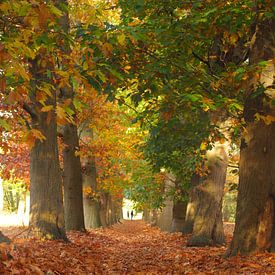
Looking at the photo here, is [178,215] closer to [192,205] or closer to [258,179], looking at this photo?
[192,205]

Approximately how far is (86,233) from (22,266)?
10.1 metres

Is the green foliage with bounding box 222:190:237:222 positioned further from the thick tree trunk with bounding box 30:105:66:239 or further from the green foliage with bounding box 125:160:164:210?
the thick tree trunk with bounding box 30:105:66:239

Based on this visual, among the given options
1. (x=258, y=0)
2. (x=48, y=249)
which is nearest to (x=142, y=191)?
(x=48, y=249)

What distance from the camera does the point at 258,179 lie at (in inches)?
370

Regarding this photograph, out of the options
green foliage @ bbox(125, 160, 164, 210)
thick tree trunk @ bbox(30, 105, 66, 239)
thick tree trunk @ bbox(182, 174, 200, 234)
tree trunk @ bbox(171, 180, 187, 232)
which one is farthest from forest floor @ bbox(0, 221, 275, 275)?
green foliage @ bbox(125, 160, 164, 210)

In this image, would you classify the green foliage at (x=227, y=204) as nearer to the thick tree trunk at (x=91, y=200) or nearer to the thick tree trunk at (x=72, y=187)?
the thick tree trunk at (x=91, y=200)

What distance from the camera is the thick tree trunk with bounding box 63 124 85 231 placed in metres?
16.8

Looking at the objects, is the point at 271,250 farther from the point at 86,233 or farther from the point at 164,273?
the point at 86,233

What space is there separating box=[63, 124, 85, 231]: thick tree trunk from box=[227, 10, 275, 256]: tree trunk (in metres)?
8.29

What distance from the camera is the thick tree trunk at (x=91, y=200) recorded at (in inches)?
891

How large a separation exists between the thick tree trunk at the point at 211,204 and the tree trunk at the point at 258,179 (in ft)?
15.1

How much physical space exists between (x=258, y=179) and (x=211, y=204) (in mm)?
4979

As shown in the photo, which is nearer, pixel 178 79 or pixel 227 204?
pixel 178 79

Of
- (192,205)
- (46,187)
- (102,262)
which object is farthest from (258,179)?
(192,205)
